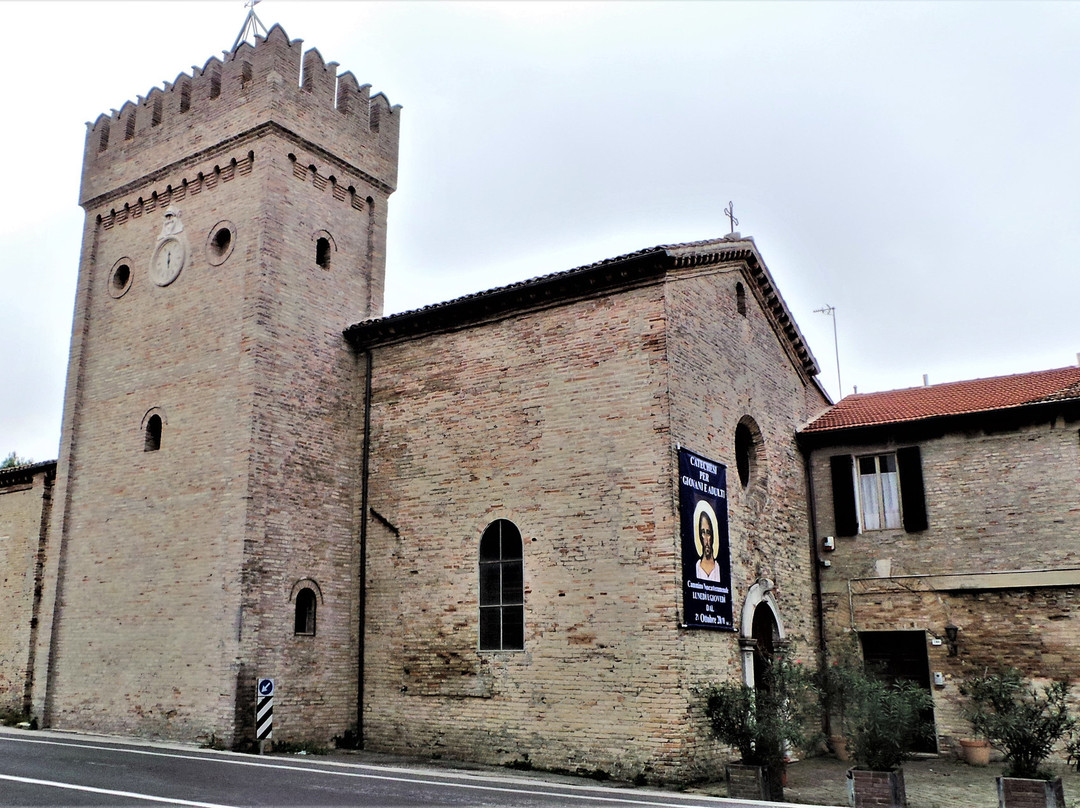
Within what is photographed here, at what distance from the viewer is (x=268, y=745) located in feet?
47.8

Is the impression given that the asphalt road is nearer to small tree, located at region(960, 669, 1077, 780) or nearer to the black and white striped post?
the black and white striped post

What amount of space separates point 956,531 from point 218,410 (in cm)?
1276

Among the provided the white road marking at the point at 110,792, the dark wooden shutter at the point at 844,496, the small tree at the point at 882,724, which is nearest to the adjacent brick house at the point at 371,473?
the dark wooden shutter at the point at 844,496

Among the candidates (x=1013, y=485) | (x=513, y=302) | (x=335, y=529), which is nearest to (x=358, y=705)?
(x=335, y=529)

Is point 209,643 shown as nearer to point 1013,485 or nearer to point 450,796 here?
point 450,796

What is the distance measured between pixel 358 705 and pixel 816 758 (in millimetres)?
7737

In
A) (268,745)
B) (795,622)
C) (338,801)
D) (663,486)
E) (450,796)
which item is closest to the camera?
(338,801)

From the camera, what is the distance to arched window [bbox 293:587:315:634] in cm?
1594

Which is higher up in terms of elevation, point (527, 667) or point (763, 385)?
point (763, 385)

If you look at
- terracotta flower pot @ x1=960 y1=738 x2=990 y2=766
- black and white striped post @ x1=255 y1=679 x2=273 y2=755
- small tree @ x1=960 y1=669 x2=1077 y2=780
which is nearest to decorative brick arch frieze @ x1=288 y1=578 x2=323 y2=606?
black and white striped post @ x1=255 y1=679 x2=273 y2=755

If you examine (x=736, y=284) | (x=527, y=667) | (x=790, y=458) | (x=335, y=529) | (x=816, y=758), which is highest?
(x=736, y=284)

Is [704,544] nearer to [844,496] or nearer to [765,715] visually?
[765,715]

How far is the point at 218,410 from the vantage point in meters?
16.2

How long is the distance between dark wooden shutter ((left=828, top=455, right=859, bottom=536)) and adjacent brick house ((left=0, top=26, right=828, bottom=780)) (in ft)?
2.06
